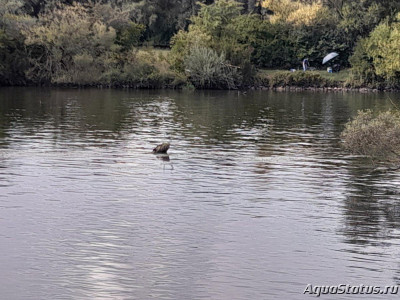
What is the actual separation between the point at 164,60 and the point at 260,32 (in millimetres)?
15385

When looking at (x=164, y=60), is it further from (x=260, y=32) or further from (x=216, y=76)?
(x=260, y=32)

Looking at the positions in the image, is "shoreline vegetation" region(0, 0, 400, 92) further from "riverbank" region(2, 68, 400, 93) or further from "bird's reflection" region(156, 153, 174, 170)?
"bird's reflection" region(156, 153, 174, 170)

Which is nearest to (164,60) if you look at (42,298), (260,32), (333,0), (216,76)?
(216,76)

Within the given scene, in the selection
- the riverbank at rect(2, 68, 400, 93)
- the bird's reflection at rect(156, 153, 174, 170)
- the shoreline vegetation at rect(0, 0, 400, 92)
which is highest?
the shoreline vegetation at rect(0, 0, 400, 92)

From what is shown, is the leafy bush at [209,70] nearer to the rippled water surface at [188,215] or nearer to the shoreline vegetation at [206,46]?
the shoreline vegetation at [206,46]

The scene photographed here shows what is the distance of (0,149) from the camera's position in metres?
35.9

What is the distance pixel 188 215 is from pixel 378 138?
7.38m

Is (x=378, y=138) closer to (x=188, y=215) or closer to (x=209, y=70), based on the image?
(x=188, y=215)

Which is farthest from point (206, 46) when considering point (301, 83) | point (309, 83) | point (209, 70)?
point (309, 83)

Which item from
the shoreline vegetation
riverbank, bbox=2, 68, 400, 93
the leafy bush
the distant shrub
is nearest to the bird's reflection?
the distant shrub

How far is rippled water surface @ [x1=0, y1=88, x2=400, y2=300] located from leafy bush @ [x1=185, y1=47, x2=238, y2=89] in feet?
133

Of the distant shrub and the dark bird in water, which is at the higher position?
the distant shrub

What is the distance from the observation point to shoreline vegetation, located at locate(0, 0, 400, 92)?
280 feet

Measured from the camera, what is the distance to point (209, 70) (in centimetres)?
8575
